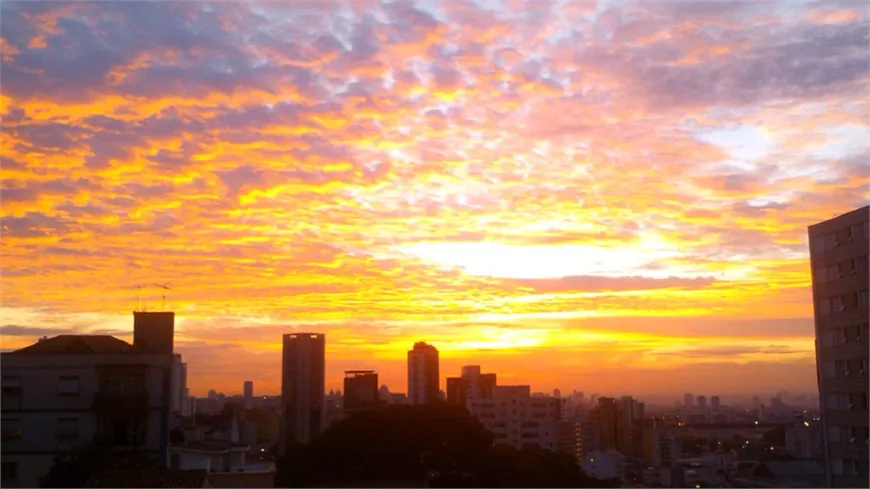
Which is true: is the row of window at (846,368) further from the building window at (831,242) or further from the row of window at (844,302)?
the building window at (831,242)

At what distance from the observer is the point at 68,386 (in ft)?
44.3

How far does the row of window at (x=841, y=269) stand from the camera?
11.4 m

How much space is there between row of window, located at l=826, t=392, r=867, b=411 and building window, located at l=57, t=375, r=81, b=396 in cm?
1189

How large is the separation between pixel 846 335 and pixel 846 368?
0.49 meters

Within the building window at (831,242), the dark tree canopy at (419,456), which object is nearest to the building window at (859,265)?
the building window at (831,242)

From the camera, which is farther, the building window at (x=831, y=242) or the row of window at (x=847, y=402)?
the building window at (x=831, y=242)

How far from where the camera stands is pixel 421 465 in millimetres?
14391

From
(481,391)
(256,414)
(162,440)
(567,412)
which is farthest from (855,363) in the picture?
(567,412)

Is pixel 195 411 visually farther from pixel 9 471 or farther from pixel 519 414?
pixel 519 414

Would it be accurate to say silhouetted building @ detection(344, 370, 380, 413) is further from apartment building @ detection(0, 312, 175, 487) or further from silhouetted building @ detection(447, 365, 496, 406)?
apartment building @ detection(0, 312, 175, 487)

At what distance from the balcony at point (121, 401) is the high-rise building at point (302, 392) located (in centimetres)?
1066

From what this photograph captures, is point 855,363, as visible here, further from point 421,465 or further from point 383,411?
point 383,411

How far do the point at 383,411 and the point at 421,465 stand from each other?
2457mm

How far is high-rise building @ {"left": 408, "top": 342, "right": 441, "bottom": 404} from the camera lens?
3266 centimetres
